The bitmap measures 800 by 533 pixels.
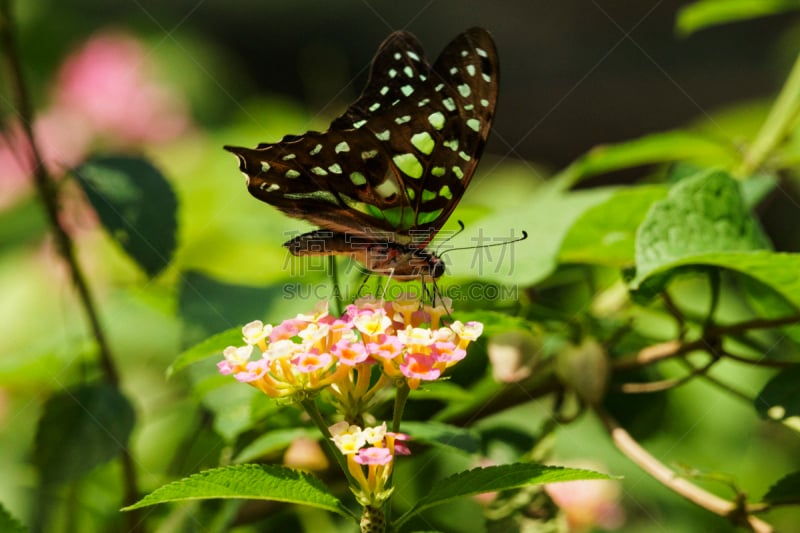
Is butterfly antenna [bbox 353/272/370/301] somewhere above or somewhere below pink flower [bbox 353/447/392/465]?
above

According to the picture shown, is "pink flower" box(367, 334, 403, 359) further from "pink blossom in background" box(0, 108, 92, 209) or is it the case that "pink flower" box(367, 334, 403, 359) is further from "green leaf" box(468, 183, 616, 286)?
"pink blossom in background" box(0, 108, 92, 209)

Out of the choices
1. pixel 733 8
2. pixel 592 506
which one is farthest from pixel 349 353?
pixel 733 8

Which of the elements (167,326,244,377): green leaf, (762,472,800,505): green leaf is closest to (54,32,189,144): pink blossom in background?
(167,326,244,377): green leaf

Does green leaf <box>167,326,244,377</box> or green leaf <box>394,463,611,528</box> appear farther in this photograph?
green leaf <box>167,326,244,377</box>

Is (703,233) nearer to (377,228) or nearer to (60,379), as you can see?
(377,228)

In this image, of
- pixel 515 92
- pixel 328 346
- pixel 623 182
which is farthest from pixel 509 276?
pixel 515 92

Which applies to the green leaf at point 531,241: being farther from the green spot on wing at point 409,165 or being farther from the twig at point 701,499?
the twig at point 701,499
